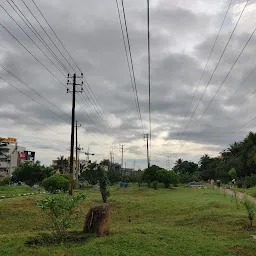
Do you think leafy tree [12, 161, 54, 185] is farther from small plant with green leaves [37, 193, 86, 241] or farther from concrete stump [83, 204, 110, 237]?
small plant with green leaves [37, 193, 86, 241]

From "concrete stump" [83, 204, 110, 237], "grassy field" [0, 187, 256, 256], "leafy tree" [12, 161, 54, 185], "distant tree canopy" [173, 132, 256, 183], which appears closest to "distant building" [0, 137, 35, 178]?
"leafy tree" [12, 161, 54, 185]

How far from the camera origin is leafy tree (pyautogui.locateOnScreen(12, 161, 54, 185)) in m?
72.2

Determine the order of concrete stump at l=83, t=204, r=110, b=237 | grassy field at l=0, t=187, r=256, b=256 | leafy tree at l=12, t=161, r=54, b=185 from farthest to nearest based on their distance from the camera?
leafy tree at l=12, t=161, r=54, b=185 < concrete stump at l=83, t=204, r=110, b=237 < grassy field at l=0, t=187, r=256, b=256

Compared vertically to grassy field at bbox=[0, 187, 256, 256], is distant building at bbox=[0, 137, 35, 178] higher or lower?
higher

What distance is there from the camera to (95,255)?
9766mm

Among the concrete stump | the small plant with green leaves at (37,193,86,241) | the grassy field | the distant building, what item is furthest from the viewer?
the distant building

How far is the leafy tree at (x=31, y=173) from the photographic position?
72188mm

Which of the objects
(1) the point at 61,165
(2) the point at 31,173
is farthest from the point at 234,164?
(1) the point at 61,165

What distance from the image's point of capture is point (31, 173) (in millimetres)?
72250

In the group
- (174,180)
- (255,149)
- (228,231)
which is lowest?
(228,231)

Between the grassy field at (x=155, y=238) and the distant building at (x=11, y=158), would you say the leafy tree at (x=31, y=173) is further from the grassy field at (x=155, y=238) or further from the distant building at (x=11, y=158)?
the grassy field at (x=155, y=238)

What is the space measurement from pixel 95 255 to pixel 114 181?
69.4m

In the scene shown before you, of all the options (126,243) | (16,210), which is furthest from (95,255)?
(16,210)

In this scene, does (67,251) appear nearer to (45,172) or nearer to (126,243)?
(126,243)
